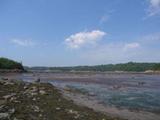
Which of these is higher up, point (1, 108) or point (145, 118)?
point (1, 108)

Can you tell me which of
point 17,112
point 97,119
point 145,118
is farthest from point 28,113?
point 145,118

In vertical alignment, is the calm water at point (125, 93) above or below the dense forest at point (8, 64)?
below

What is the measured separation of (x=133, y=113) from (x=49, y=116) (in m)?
7.58

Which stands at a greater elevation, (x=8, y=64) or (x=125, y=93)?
(x=8, y=64)

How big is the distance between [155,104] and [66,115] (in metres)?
12.2

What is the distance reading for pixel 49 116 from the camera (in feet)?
51.3

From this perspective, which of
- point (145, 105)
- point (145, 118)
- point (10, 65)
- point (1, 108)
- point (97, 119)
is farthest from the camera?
point (10, 65)

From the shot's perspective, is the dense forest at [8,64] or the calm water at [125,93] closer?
the calm water at [125,93]

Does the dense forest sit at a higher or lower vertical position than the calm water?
higher

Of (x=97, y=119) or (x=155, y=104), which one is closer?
(x=97, y=119)

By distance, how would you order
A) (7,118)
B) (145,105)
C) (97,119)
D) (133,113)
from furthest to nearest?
(145,105) → (133,113) → (97,119) → (7,118)

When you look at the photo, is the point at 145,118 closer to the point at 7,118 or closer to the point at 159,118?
the point at 159,118

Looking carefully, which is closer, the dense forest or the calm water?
the calm water

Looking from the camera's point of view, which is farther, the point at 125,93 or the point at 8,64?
the point at 8,64
